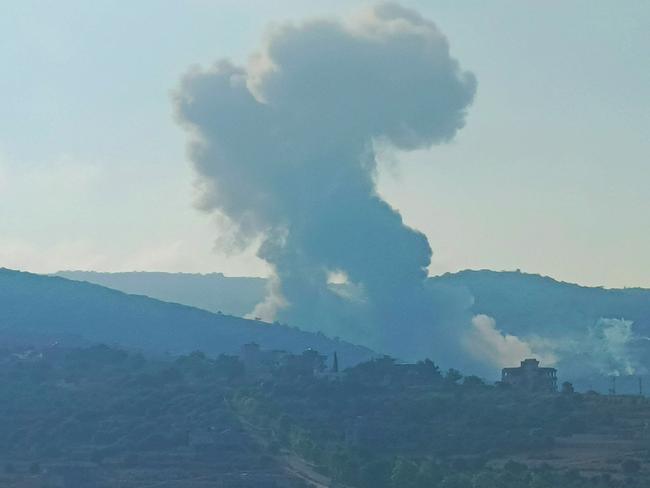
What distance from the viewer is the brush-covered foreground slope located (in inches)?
6663

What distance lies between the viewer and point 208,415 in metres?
105

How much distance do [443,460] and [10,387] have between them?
38988 millimetres

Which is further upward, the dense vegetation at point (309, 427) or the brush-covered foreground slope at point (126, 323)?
the brush-covered foreground slope at point (126, 323)

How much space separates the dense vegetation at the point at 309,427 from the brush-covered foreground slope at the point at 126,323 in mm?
42365

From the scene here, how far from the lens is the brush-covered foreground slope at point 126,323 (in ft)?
555

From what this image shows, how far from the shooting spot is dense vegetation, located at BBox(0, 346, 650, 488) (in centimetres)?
8625

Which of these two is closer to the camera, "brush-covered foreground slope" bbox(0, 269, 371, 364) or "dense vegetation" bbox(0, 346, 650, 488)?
"dense vegetation" bbox(0, 346, 650, 488)

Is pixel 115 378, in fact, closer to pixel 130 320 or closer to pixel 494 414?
pixel 494 414

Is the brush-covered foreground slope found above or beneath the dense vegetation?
above

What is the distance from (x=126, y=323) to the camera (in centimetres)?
17800

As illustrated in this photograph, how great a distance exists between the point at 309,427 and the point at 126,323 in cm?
8026

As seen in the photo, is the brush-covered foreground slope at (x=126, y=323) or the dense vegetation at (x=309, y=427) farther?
the brush-covered foreground slope at (x=126, y=323)

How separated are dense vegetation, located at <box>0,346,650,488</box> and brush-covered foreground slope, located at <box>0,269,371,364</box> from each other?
139ft

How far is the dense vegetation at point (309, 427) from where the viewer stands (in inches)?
3396
